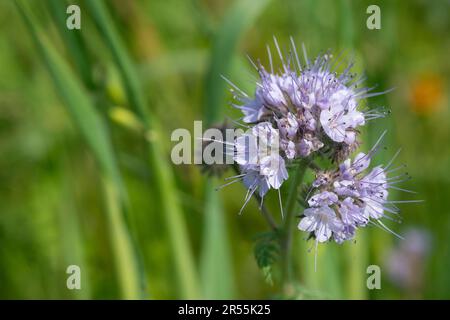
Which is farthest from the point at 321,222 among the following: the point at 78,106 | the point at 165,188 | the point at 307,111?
the point at 78,106

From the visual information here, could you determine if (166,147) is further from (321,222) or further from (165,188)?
(321,222)

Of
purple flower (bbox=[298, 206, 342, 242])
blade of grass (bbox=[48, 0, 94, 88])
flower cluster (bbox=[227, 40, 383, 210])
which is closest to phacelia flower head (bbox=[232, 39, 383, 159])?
flower cluster (bbox=[227, 40, 383, 210])

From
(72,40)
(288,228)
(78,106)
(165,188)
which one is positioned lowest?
(288,228)

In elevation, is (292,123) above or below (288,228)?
above

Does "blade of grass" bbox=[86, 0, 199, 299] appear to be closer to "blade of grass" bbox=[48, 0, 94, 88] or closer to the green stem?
"blade of grass" bbox=[48, 0, 94, 88]

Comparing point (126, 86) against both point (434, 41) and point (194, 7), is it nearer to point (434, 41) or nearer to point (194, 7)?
point (194, 7)

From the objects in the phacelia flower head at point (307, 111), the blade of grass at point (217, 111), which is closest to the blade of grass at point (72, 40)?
the blade of grass at point (217, 111)
